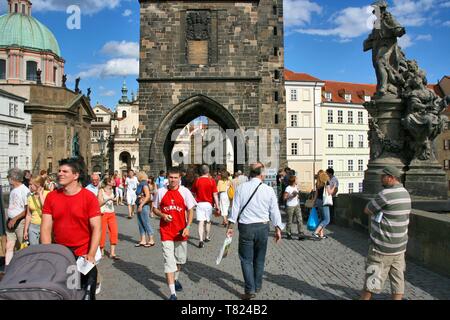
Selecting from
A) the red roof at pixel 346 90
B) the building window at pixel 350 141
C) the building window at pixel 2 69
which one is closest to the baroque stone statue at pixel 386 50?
the red roof at pixel 346 90

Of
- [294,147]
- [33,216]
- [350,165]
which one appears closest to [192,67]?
[33,216]

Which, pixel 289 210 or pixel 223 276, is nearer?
pixel 223 276

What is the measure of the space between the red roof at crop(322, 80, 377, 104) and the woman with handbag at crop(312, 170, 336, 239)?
4477 centimetres

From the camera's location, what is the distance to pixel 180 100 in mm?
23578

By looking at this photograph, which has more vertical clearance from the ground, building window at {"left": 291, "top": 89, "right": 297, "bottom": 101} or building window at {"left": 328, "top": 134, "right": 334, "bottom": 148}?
building window at {"left": 291, "top": 89, "right": 297, "bottom": 101}

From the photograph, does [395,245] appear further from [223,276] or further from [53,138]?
[53,138]

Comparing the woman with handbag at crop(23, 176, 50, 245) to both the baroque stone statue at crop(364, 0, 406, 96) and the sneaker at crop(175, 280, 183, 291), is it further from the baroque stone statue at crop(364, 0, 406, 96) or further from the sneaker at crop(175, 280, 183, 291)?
the baroque stone statue at crop(364, 0, 406, 96)

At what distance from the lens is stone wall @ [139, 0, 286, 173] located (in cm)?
2353

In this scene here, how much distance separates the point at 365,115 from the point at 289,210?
50.0 meters

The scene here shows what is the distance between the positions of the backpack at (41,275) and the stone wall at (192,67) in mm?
20166

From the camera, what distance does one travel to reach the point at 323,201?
32.3 ft

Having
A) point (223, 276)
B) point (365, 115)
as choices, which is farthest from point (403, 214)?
→ point (365, 115)

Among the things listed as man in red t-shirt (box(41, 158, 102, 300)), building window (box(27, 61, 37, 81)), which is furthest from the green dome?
man in red t-shirt (box(41, 158, 102, 300))

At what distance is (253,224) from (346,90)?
5540 centimetres
